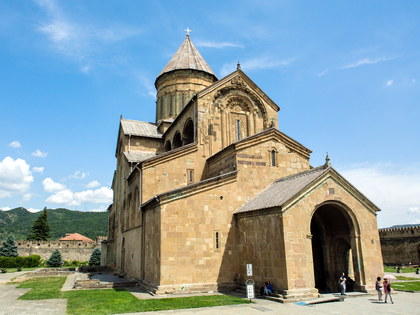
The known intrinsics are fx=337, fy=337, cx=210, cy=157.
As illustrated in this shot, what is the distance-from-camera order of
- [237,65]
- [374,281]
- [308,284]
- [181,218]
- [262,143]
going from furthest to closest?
[237,65] < [262,143] < [181,218] < [374,281] < [308,284]

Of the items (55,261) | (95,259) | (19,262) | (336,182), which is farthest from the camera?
(95,259)

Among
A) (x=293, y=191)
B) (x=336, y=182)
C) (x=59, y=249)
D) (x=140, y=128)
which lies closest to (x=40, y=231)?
(x=59, y=249)

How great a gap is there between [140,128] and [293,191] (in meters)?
15.8


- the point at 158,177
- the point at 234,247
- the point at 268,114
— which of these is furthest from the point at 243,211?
the point at 268,114

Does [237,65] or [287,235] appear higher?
[237,65]

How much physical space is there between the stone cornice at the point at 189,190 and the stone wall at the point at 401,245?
2455 centimetres

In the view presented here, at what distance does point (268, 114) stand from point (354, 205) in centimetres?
889

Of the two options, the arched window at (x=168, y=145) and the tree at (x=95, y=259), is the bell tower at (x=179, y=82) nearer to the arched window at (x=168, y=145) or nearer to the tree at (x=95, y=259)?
the arched window at (x=168, y=145)

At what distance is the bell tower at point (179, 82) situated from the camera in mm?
27500

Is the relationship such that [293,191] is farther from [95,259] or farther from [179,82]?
[95,259]

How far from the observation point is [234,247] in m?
15.2

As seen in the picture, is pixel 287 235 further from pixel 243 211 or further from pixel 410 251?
pixel 410 251

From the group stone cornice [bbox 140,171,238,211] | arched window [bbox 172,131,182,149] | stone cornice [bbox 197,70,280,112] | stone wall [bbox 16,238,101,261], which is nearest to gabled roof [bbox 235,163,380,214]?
stone cornice [bbox 140,171,238,211]

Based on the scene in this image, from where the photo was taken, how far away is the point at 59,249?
4700 centimetres
